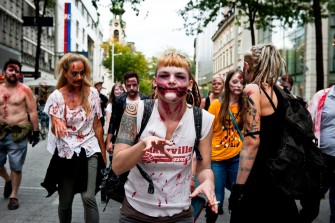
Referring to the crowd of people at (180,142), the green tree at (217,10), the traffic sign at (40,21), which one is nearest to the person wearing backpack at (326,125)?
the crowd of people at (180,142)

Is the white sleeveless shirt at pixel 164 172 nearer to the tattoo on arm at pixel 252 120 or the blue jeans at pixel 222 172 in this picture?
the tattoo on arm at pixel 252 120

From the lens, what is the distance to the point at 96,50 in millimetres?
87812

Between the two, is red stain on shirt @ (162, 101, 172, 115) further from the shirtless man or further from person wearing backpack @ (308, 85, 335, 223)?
the shirtless man

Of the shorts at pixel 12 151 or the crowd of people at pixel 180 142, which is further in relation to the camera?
the shorts at pixel 12 151

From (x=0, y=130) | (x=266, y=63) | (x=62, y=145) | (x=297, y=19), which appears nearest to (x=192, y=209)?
(x=266, y=63)

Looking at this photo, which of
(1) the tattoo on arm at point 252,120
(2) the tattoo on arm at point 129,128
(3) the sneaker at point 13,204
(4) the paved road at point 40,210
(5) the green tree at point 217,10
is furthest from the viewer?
(5) the green tree at point 217,10

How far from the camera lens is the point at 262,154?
126 inches

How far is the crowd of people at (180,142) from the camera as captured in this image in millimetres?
2541

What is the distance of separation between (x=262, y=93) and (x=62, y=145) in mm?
2089

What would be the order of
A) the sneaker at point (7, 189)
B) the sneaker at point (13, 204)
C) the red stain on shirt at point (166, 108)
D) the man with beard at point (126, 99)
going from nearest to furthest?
the red stain on shirt at point (166, 108), the sneaker at point (13, 204), the man with beard at point (126, 99), the sneaker at point (7, 189)

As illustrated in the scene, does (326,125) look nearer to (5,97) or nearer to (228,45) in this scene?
(5,97)

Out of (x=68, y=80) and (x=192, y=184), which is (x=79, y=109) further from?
(x=192, y=184)

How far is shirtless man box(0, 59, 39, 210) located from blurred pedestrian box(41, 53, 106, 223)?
2.12 m

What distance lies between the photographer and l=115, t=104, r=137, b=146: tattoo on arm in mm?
2501
